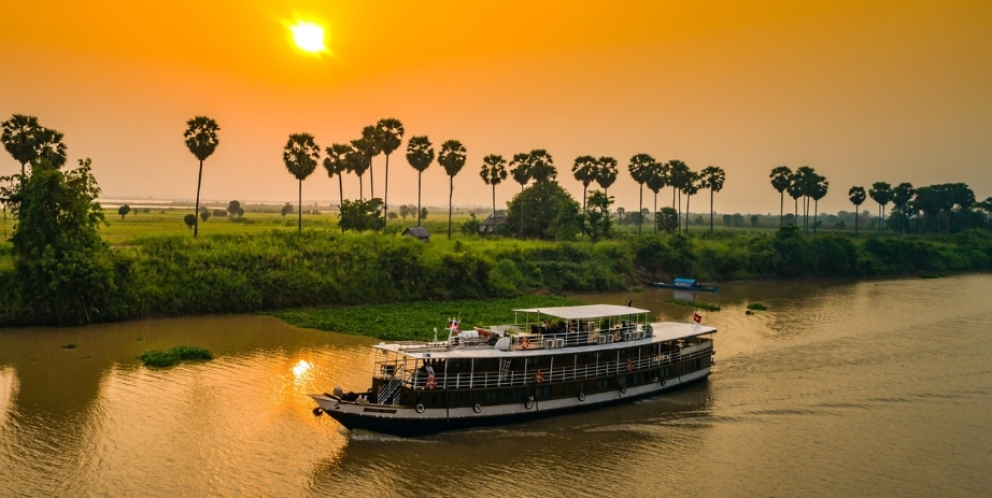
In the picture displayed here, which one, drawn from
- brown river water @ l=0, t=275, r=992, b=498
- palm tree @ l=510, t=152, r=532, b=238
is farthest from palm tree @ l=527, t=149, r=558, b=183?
brown river water @ l=0, t=275, r=992, b=498

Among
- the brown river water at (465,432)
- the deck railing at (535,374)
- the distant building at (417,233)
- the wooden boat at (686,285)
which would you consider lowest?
the brown river water at (465,432)

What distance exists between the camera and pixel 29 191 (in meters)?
47.2

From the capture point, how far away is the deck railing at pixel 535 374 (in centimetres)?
2775

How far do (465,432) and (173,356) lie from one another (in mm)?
17474

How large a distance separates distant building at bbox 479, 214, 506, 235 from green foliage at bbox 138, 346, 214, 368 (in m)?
62.5

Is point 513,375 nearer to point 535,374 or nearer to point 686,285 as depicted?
point 535,374

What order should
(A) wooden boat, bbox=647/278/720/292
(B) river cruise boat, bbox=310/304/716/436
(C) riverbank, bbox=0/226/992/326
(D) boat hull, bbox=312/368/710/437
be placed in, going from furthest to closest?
1. (A) wooden boat, bbox=647/278/720/292
2. (C) riverbank, bbox=0/226/992/326
3. (B) river cruise boat, bbox=310/304/716/436
4. (D) boat hull, bbox=312/368/710/437

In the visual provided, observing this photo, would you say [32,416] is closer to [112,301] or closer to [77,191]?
[112,301]

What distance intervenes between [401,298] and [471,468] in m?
35.7

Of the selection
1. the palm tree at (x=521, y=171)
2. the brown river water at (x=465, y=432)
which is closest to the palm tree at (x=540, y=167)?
the palm tree at (x=521, y=171)

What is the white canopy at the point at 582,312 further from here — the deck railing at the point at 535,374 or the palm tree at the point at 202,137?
the palm tree at the point at 202,137

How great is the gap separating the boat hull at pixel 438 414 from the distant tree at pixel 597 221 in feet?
205

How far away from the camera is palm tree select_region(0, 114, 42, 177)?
5522cm

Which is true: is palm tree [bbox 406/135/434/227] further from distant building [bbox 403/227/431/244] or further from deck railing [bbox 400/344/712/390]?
deck railing [bbox 400/344/712/390]
